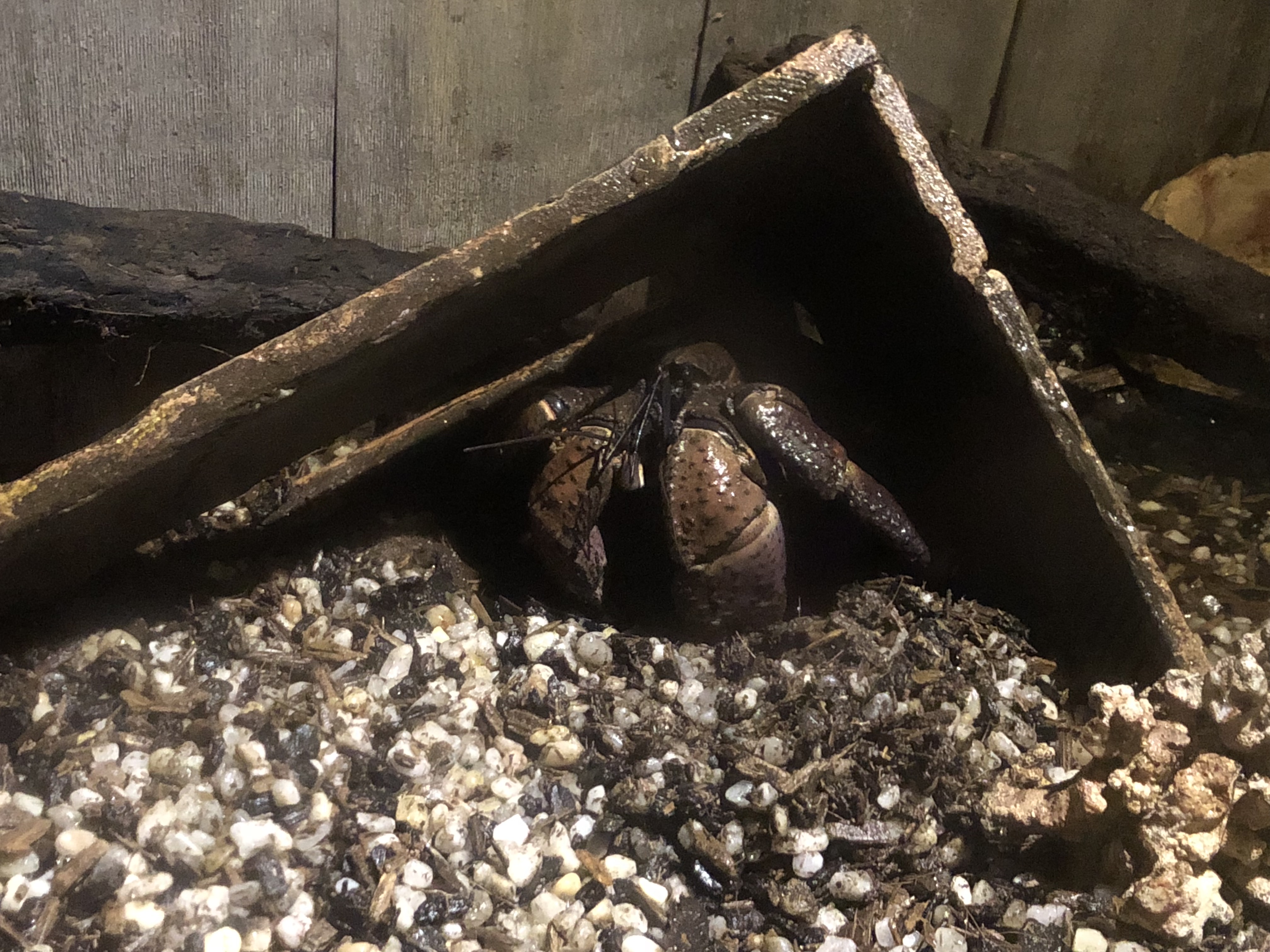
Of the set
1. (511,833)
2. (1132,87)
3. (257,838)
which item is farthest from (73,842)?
(1132,87)

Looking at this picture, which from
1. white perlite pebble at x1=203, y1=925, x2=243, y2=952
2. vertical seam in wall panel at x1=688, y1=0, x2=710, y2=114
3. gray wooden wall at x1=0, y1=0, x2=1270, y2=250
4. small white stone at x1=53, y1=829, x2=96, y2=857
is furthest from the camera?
vertical seam in wall panel at x1=688, y1=0, x2=710, y2=114

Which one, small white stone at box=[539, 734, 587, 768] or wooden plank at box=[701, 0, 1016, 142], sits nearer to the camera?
small white stone at box=[539, 734, 587, 768]

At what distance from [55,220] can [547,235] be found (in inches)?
47.5

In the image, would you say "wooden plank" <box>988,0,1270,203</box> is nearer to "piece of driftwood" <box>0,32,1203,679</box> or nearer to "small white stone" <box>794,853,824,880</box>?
"piece of driftwood" <box>0,32,1203,679</box>

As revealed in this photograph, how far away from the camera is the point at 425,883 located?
1.59 m

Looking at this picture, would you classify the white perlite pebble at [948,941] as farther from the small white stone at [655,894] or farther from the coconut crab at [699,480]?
the coconut crab at [699,480]

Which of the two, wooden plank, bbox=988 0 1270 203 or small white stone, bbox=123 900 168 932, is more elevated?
wooden plank, bbox=988 0 1270 203

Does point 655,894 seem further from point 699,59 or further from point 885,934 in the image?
point 699,59

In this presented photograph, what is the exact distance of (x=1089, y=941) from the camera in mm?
1607

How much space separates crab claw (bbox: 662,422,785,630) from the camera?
6.64 ft

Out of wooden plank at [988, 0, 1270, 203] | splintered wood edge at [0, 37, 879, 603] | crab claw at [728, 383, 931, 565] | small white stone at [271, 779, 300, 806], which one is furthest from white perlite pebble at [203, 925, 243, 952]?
wooden plank at [988, 0, 1270, 203]

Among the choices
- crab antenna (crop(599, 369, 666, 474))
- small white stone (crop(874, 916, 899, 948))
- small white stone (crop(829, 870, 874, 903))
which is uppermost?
crab antenna (crop(599, 369, 666, 474))

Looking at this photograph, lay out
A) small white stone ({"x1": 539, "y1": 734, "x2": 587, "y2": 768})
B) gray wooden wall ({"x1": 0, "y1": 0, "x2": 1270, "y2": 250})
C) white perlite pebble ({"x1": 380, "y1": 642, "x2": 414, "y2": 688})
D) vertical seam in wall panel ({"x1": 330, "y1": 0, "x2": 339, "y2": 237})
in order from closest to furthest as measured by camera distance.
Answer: small white stone ({"x1": 539, "y1": 734, "x2": 587, "y2": 768})
white perlite pebble ({"x1": 380, "y1": 642, "x2": 414, "y2": 688})
gray wooden wall ({"x1": 0, "y1": 0, "x2": 1270, "y2": 250})
vertical seam in wall panel ({"x1": 330, "y1": 0, "x2": 339, "y2": 237})

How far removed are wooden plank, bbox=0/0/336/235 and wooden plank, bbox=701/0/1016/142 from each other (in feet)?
3.64
